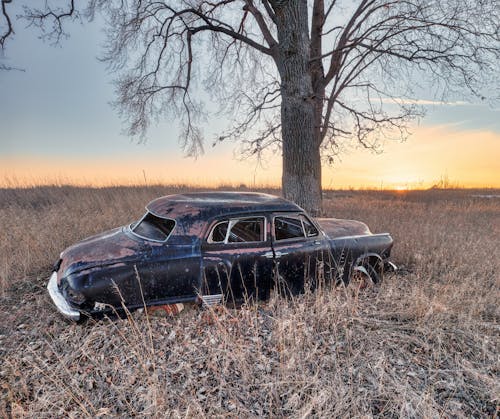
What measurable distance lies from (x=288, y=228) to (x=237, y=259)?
1023 mm

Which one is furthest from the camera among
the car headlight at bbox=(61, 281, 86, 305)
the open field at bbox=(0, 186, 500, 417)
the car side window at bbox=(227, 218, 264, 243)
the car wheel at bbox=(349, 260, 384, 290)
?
the car wheel at bbox=(349, 260, 384, 290)

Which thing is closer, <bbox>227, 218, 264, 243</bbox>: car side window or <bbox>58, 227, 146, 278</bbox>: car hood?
<bbox>58, 227, 146, 278</bbox>: car hood

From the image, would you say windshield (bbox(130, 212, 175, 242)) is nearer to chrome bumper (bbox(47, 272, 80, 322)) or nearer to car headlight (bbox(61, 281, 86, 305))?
car headlight (bbox(61, 281, 86, 305))

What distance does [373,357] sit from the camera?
3.85 m

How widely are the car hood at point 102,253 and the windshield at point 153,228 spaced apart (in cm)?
15

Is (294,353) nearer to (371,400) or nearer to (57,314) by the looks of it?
(371,400)

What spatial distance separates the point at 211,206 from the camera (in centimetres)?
466

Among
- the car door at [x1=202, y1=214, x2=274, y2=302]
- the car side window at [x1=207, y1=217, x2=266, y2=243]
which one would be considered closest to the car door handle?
the car door at [x1=202, y1=214, x2=274, y2=302]

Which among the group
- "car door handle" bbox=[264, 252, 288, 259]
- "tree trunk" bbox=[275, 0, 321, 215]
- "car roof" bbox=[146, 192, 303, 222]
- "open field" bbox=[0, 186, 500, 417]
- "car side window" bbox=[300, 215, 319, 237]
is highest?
"tree trunk" bbox=[275, 0, 321, 215]

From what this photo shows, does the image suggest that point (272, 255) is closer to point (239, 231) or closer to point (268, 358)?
point (239, 231)

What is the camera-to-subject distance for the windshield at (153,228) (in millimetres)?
4560

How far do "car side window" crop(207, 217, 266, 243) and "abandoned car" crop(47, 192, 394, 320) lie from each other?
0.01 metres

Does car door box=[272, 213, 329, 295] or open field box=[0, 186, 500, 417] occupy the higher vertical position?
car door box=[272, 213, 329, 295]

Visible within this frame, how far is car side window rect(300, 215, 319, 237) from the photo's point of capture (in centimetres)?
519
